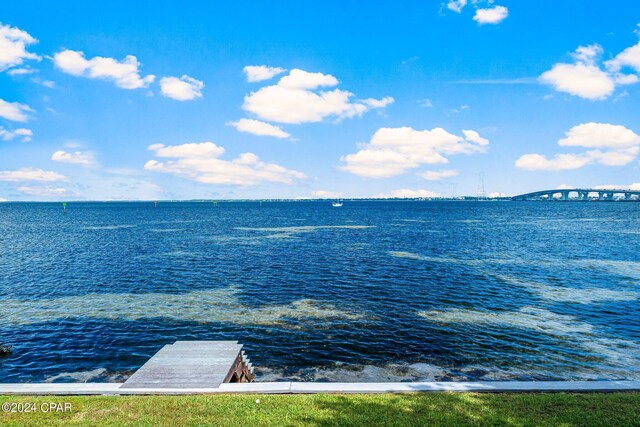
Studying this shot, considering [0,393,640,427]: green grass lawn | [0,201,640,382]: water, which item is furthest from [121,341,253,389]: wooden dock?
[0,201,640,382]: water

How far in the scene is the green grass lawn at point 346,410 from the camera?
39.1 feet

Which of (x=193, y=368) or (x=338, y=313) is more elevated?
(x=193, y=368)

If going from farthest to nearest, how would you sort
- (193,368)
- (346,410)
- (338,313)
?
(338,313) < (193,368) < (346,410)

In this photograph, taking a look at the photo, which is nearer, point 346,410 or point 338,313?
point 346,410

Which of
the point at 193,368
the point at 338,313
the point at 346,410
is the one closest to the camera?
the point at 346,410

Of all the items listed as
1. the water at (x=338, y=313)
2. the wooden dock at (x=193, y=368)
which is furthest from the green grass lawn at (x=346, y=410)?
the water at (x=338, y=313)

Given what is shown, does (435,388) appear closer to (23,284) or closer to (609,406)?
(609,406)

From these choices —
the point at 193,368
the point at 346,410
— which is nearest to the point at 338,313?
the point at 193,368

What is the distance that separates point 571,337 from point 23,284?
5779cm

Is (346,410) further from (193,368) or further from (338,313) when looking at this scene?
(338,313)

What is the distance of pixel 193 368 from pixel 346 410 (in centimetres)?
772

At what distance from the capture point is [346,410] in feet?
41.7

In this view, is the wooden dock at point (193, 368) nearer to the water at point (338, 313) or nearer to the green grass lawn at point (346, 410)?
the green grass lawn at point (346, 410)

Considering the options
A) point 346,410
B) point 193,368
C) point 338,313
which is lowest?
point 338,313
